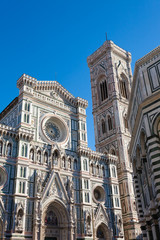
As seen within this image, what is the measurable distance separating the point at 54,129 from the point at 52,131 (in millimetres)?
524

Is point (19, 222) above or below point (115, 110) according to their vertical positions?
below

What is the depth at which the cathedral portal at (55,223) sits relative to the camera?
25.4 metres

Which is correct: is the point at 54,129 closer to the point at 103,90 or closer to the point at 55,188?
the point at 55,188

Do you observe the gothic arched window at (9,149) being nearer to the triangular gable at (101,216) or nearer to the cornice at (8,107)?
the cornice at (8,107)

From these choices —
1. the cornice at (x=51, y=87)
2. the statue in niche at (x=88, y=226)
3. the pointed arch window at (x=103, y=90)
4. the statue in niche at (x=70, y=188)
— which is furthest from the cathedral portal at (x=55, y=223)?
the pointed arch window at (x=103, y=90)

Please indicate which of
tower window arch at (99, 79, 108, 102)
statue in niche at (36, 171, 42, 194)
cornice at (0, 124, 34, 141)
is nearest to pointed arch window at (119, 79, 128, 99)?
tower window arch at (99, 79, 108, 102)

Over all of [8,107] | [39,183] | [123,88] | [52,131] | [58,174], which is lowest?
[39,183]

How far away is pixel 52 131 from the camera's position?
31.5 meters

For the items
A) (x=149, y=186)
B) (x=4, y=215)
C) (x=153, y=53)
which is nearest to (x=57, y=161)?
(x=4, y=215)

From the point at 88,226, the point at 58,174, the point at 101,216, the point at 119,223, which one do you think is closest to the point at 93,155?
the point at 58,174

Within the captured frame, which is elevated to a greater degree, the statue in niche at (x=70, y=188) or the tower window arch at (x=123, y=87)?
the tower window arch at (x=123, y=87)

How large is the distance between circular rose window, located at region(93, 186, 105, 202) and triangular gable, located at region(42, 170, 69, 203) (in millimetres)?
5380

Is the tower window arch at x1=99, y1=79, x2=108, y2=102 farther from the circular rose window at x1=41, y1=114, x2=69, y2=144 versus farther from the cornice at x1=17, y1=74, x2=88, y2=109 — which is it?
the circular rose window at x1=41, y1=114, x2=69, y2=144

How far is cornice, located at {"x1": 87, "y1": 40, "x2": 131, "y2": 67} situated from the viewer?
47.4 m
